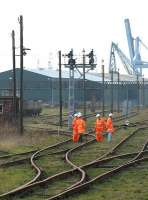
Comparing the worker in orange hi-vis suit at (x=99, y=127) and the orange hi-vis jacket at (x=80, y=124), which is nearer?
the orange hi-vis jacket at (x=80, y=124)

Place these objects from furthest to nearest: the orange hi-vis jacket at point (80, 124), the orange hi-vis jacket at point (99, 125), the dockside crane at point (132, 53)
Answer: the dockside crane at point (132, 53) → the orange hi-vis jacket at point (99, 125) → the orange hi-vis jacket at point (80, 124)

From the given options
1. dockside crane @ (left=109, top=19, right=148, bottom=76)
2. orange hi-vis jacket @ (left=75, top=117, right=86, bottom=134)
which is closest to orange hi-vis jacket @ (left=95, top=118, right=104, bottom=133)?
orange hi-vis jacket @ (left=75, top=117, right=86, bottom=134)

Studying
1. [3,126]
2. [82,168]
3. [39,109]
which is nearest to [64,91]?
[39,109]

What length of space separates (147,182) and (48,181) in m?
2.59

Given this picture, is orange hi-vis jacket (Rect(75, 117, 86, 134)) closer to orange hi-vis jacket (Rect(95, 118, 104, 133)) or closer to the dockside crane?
orange hi-vis jacket (Rect(95, 118, 104, 133))

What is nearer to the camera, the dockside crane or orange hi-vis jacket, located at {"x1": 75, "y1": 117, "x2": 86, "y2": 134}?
orange hi-vis jacket, located at {"x1": 75, "y1": 117, "x2": 86, "y2": 134}

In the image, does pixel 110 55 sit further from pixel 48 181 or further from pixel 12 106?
pixel 48 181

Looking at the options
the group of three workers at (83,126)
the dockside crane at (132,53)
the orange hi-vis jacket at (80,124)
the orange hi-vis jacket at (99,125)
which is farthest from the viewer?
the dockside crane at (132,53)

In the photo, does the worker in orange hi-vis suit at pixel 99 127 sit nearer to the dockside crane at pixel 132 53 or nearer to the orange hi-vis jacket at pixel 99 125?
the orange hi-vis jacket at pixel 99 125

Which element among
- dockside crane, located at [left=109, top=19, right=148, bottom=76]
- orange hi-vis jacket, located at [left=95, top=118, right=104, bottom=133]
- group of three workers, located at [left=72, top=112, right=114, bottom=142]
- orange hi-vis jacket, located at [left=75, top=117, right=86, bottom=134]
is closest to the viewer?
orange hi-vis jacket, located at [left=75, top=117, right=86, bottom=134]

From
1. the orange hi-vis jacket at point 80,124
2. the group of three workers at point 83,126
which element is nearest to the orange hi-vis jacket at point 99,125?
the group of three workers at point 83,126

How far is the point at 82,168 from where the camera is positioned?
1811 cm

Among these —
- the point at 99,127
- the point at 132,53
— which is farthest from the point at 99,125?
the point at 132,53

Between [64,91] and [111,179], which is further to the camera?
[64,91]
